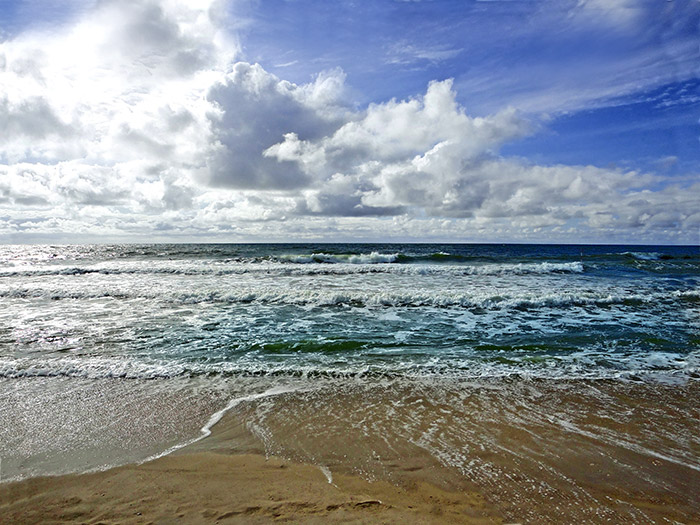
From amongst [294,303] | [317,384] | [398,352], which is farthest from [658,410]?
[294,303]

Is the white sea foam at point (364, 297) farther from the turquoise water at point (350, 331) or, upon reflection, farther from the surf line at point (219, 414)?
the surf line at point (219, 414)

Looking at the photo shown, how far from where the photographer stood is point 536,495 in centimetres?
379

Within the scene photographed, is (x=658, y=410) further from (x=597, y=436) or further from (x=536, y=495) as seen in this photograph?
(x=536, y=495)

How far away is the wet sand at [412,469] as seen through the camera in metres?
3.58

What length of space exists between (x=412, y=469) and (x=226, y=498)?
2017 mm

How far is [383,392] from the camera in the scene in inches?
253

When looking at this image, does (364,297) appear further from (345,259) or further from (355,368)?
(345,259)

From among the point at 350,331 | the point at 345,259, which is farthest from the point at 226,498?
the point at 345,259

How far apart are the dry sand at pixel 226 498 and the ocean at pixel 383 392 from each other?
0.30 meters

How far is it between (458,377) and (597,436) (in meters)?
2.49

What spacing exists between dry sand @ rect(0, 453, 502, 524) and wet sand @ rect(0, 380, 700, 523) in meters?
0.01

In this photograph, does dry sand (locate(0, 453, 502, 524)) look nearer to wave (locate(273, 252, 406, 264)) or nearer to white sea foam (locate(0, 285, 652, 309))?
white sea foam (locate(0, 285, 652, 309))

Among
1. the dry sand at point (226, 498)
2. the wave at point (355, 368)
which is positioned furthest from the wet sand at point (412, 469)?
the wave at point (355, 368)

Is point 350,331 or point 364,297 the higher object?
point 364,297
